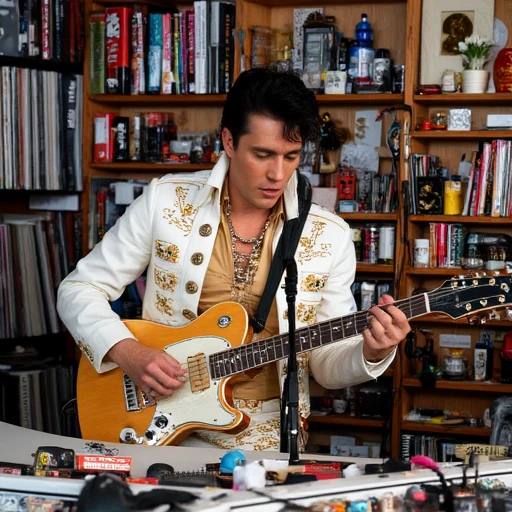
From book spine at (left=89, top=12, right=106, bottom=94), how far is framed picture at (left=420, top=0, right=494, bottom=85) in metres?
1.38

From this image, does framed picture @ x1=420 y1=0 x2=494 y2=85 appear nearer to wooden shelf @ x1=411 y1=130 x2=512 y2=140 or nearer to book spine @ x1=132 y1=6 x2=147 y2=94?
wooden shelf @ x1=411 y1=130 x2=512 y2=140

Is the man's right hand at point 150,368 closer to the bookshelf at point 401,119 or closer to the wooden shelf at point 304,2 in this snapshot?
the bookshelf at point 401,119

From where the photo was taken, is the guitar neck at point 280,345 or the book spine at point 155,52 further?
the book spine at point 155,52

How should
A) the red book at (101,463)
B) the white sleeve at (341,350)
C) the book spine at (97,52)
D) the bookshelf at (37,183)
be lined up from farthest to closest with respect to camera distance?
the book spine at (97,52), the bookshelf at (37,183), the white sleeve at (341,350), the red book at (101,463)

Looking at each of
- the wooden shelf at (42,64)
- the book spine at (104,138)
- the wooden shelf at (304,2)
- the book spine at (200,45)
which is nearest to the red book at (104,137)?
the book spine at (104,138)

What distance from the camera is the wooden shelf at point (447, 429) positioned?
367 cm

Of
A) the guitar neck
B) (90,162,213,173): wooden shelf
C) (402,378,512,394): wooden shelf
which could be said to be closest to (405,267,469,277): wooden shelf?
(402,378,512,394): wooden shelf

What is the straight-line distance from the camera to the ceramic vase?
3693 mm

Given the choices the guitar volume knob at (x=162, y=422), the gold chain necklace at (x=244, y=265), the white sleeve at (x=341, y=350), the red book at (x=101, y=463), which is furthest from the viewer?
the gold chain necklace at (x=244, y=265)

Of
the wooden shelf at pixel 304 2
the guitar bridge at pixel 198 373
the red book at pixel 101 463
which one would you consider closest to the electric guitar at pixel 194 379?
the guitar bridge at pixel 198 373

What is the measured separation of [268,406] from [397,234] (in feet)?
4.79

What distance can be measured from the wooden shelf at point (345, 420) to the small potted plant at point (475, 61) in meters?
1.35

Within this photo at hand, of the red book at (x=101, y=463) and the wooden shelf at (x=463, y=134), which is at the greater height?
the wooden shelf at (x=463, y=134)

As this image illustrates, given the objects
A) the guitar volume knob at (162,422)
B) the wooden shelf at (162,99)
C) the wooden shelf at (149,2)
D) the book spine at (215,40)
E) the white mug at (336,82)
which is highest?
the wooden shelf at (149,2)
